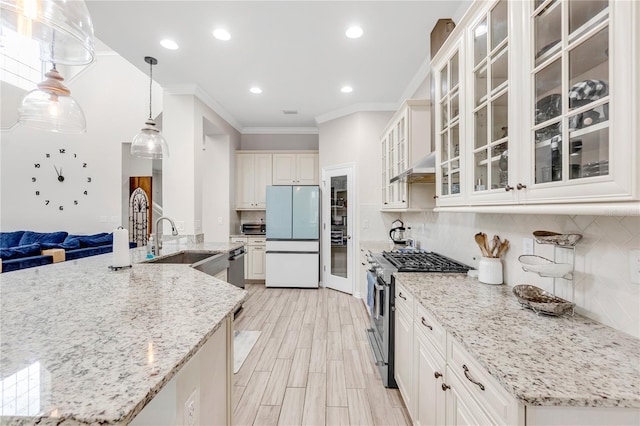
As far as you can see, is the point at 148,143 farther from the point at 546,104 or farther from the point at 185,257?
the point at 546,104

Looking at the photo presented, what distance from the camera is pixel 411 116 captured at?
266 cm

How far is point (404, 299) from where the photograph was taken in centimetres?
178

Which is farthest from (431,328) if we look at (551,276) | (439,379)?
(551,276)

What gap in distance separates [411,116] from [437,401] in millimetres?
2350

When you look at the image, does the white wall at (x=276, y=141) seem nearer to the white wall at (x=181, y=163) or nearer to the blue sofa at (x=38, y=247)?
the white wall at (x=181, y=163)

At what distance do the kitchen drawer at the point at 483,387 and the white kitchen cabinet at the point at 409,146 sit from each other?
5.54 feet

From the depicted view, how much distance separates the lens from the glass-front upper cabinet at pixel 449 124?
170 centimetres

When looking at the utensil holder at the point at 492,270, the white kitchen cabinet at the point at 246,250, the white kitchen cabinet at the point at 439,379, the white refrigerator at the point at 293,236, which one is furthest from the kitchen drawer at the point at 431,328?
the white kitchen cabinet at the point at 246,250

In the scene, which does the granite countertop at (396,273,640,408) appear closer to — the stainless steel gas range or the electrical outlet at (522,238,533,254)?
the electrical outlet at (522,238,533,254)

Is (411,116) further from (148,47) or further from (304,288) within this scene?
(304,288)

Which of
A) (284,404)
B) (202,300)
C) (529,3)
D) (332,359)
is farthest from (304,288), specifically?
(529,3)

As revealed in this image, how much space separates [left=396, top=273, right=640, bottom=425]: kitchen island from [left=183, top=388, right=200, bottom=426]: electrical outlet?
0.98 m

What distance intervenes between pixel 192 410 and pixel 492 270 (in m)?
1.72

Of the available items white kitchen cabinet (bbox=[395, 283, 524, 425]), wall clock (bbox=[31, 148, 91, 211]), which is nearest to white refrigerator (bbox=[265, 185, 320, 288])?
white kitchen cabinet (bbox=[395, 283, 524, 425])
